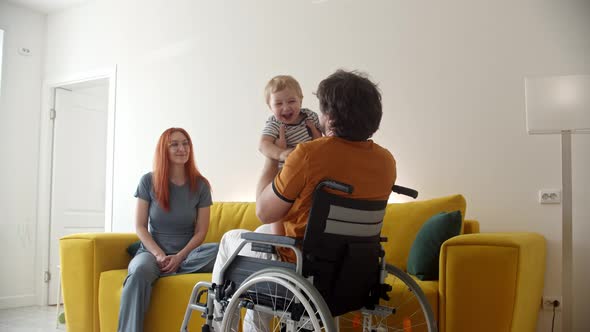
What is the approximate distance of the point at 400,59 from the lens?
327 centimetres

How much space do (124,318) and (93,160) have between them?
118 inches

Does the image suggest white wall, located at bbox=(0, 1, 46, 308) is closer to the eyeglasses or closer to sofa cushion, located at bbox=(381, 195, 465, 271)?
the eyeglasses

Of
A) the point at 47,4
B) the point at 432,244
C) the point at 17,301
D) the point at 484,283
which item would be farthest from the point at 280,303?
the point at 47,4

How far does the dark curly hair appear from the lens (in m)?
1.70

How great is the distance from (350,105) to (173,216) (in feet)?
5.31

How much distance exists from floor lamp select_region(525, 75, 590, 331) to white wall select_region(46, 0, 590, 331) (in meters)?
0.29

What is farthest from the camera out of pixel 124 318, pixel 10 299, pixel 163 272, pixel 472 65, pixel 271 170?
pixel 10 299

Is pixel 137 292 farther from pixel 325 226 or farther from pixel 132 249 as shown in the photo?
pixel 325 226

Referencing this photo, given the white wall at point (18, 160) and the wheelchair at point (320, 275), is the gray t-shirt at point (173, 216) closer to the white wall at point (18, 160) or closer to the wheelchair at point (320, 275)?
the wheelchair at point (320, 275)

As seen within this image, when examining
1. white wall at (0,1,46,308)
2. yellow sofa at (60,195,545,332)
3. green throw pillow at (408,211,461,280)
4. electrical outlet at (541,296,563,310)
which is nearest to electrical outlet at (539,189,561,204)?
yellow sofa at (60,195,545,332)

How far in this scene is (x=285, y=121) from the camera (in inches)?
89.7

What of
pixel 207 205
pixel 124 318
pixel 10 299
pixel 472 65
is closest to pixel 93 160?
pixel 10 299

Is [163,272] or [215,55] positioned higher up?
[215,55]

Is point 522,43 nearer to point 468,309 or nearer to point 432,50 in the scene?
point 432,50
